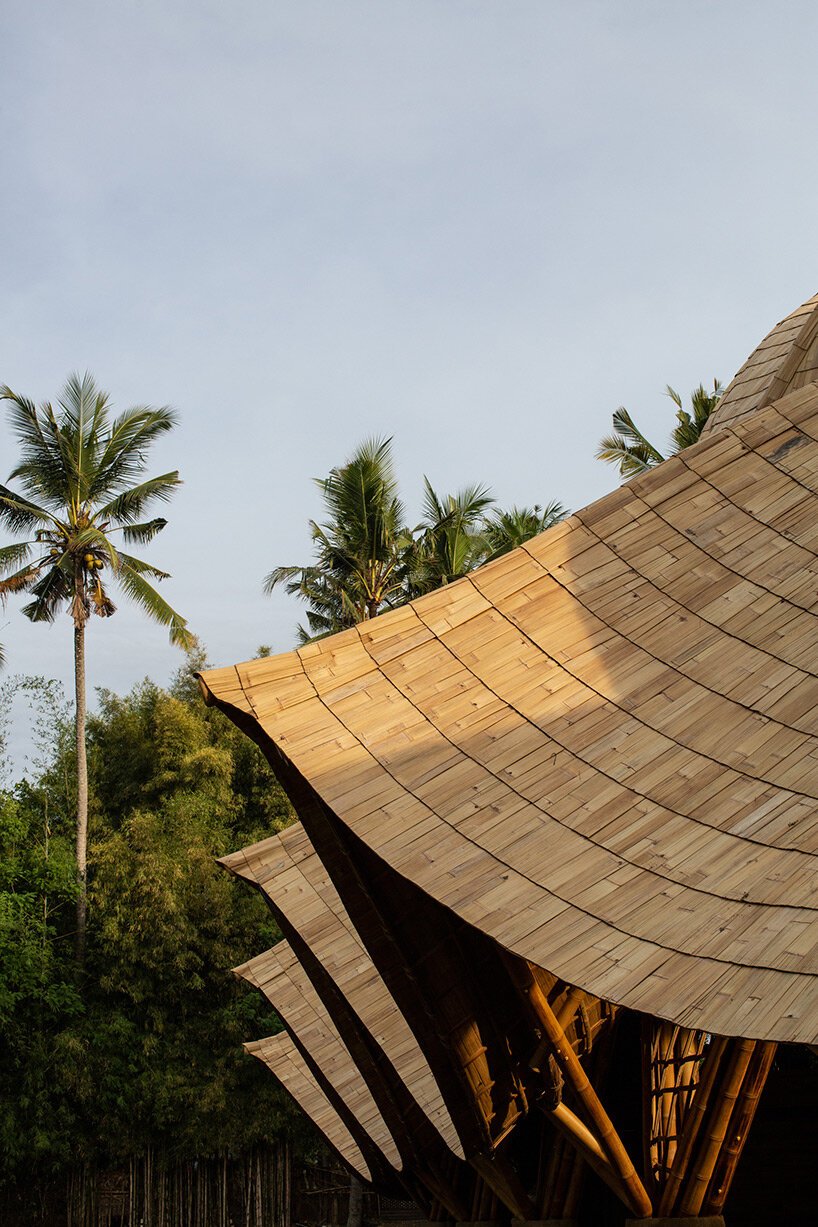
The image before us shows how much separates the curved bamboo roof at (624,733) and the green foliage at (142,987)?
14.4 m

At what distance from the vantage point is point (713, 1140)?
6090 millimetres

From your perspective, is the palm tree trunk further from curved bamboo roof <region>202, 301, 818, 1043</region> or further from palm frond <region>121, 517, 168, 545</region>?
curved bamboo roof <region>202, 301, 818, 1043</region>

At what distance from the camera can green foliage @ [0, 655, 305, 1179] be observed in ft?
62.3

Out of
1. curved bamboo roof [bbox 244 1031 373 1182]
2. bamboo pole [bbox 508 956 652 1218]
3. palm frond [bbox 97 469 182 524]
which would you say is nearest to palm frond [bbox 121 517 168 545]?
palm frond [bbox 97 469 182 524]

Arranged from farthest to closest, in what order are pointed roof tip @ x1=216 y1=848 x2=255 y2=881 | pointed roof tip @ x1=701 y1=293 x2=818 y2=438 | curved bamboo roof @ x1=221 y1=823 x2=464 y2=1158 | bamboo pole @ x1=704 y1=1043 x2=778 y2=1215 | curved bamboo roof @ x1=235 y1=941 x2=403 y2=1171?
pointed roof tip @ x1=216 y1=848 x2=255 y2=881, curved bamboo roof @ x1=235 y1=941 x2=403 y2=1171, pointed roof tip @ x1=701 y1=293 x2=818 y2=438, curved bamboo roof @ x1=221 y1=823 x2=464 y2=1158, bamboo pole @ x1=704 y1=1043 x2=778 y2=1215

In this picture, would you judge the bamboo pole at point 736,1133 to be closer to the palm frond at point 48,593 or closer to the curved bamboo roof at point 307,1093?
the curved bamboo roof at point 307,1093

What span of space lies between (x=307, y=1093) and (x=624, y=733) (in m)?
9.39

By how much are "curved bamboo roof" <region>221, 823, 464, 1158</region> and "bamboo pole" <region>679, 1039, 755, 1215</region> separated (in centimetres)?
250

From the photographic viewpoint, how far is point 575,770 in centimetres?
605

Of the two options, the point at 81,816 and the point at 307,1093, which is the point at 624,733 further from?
the point at 81,816

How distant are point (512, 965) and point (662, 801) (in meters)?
1.00

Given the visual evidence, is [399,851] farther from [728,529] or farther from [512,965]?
[728,529]

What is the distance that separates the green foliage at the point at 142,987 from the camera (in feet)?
62.3

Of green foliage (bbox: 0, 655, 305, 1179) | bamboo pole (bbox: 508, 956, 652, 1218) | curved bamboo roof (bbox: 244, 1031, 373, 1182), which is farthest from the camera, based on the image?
green foliage (bbox: 0, 655, 305, 1179)
